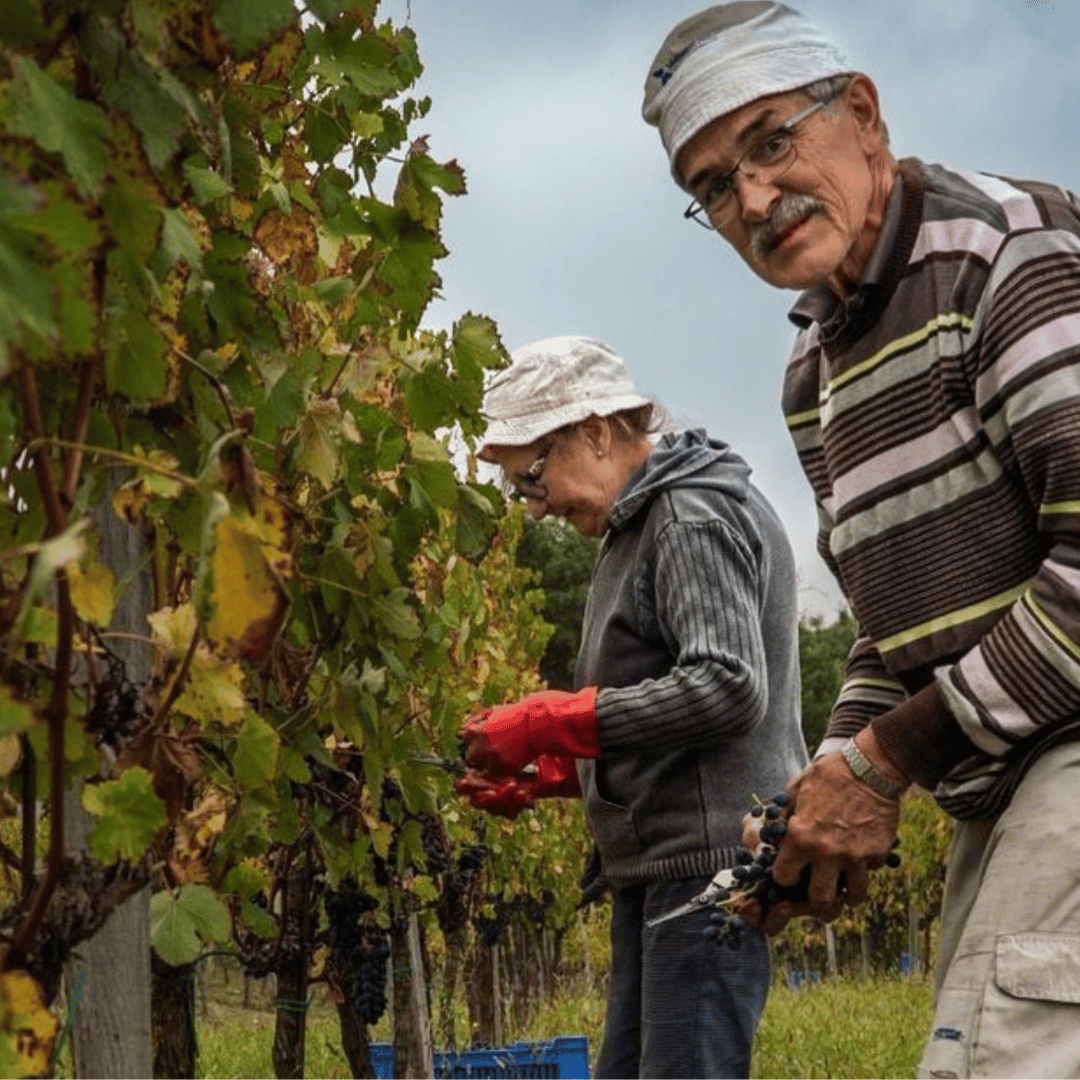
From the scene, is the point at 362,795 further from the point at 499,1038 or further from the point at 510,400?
the point at 499,1038

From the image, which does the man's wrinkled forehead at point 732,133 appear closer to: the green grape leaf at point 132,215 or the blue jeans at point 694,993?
the green grape leaf at point 132,215

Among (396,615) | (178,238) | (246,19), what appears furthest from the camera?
(396,615)

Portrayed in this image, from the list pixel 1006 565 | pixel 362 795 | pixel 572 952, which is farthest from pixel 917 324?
pixel 572 952

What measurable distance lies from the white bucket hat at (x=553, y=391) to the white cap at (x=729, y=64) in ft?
4.62

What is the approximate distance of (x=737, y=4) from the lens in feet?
7.93

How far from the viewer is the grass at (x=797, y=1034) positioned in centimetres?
888

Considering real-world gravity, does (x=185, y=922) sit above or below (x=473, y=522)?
below

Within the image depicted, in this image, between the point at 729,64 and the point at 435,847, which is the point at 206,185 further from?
the point at 435,847

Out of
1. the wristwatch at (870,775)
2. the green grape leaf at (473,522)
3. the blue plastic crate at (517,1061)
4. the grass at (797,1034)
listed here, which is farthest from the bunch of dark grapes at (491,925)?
the wristwatch at (870,775)

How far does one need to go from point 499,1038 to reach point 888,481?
8198 millimetres

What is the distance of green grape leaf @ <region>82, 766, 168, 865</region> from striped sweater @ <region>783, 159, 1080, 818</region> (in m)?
1.01

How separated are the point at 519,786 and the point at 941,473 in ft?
5.87

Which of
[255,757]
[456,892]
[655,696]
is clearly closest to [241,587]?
[255,757]

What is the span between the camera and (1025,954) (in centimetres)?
202
